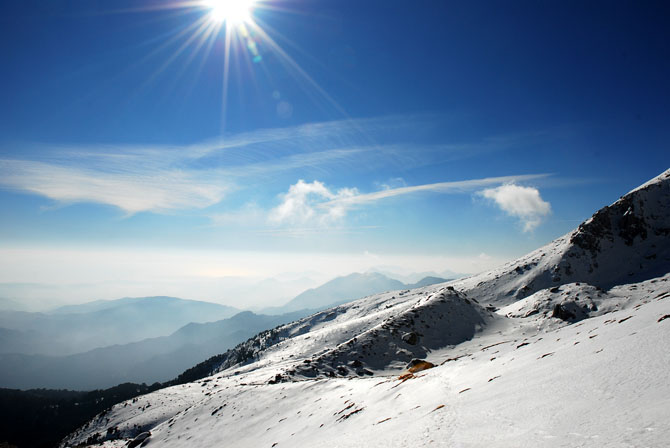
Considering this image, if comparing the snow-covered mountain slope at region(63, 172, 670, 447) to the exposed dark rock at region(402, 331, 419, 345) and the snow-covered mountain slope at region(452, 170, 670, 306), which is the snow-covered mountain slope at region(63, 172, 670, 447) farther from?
the snow-covered mountain slope at region(452, 170, 670, 306)

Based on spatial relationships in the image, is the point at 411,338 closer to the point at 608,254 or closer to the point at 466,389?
the point at 466,389

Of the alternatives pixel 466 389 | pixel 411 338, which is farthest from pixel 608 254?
pixel 466 389

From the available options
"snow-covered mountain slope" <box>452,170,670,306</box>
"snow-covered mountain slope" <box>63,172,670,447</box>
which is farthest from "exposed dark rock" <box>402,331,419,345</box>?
"snow-covered mountain slope" <box>452,170,670,306</box>

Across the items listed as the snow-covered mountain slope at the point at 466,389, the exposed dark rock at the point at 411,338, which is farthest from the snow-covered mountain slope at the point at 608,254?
the exposed dark rock at the point at 411,338

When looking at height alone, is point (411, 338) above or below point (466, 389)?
below

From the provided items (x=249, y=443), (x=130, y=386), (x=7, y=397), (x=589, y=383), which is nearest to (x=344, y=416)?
(x=249, y=443)

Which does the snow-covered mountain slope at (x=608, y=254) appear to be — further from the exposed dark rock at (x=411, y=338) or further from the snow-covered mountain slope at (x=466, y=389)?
the exposed dark rock at (x=411, y=338)

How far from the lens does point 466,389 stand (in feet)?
43.9

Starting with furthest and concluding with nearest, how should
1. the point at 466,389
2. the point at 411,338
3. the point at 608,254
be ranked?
the point at 608,254, the point at 411,338, the point at 466,389

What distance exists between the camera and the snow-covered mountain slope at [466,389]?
680 cm

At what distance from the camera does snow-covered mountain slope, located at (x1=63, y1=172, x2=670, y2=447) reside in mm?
6797

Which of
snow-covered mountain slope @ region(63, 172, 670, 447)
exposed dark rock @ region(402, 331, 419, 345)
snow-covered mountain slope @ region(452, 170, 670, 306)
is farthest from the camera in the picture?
snow-covered mountain slope @ region(452, 170, 670, 306)

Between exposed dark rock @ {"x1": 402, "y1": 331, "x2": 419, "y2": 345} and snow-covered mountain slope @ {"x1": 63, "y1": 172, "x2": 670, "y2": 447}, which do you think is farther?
exposed dark rock @ {"x1": 402, "y1": 331, "x2": 419, "y2": 345}

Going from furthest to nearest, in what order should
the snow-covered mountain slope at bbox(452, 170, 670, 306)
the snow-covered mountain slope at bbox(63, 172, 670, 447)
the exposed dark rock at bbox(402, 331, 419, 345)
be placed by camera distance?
1. the snow-covered mountain slope at bbox(452, 170, 670, 306)
2. the exposed dark rock at bbox(402, 331, 419, 345)
3. the snow-covered mountain slope at bbox(63, 172, 670, 447)
